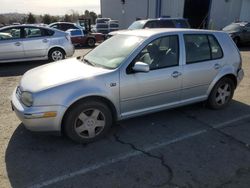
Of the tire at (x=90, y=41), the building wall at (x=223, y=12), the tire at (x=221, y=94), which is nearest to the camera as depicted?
the tire at (x=221, y=94)

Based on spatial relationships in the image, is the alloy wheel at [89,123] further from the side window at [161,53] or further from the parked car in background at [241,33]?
the parked car in background at [241,33]

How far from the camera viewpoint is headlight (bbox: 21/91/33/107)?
11.1 ft

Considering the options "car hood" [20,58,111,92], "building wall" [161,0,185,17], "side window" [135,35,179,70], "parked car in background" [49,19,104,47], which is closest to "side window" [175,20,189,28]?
"parked car in background" [49,19,104,47]

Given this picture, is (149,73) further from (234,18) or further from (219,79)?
(234,18)

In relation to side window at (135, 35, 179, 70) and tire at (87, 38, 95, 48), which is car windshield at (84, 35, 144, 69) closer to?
side window at (135, 35, 179, 70)

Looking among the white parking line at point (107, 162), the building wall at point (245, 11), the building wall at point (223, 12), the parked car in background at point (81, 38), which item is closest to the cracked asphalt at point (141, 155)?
the white parking line at point (107, 162)

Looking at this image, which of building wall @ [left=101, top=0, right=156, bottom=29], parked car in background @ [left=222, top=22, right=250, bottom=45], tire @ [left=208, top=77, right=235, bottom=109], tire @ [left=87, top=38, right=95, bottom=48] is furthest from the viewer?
building wall @ [left=101, top=0, right=156, bottom=29]

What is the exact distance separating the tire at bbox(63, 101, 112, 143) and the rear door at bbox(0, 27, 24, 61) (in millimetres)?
6397

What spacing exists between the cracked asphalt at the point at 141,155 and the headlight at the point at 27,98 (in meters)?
0.67

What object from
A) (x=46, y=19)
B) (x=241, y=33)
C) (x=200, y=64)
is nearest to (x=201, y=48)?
(x=200, y=64)

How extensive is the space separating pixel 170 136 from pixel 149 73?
106 cm

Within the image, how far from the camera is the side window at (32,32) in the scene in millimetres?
9016

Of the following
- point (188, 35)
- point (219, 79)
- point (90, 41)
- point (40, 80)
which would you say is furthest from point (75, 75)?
point (90, 41)

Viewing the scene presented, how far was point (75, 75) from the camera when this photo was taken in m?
3.64
